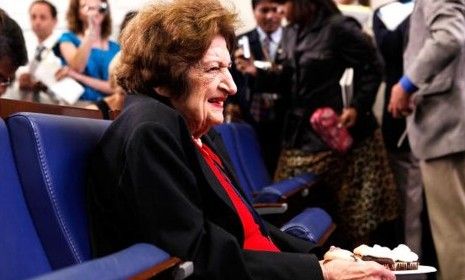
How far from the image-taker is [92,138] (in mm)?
1651

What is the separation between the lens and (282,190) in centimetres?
293

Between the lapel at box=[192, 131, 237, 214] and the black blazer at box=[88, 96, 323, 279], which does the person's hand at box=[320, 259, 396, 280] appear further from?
the lapel at box=[192, 131, 237, 214]

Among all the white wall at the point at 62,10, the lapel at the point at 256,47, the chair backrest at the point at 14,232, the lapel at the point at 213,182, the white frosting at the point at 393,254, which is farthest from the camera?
the white wall at the point at 62,10

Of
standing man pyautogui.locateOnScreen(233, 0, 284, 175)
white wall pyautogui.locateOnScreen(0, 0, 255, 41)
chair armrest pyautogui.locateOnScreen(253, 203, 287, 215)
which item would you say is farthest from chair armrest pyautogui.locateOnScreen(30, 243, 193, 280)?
white wall pyautogui.locateOnScreen(0, 0, 255, 41)

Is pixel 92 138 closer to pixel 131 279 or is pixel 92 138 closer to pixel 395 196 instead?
pixel 131 279

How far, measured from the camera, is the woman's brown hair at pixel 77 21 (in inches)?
149

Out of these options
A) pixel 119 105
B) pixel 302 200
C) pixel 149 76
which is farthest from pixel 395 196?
pixel 149 76

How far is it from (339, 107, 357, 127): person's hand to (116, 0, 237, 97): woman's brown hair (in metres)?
1.96

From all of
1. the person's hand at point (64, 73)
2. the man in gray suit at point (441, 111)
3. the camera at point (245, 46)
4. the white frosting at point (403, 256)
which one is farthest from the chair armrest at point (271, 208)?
the person's hand at point (64, 73)

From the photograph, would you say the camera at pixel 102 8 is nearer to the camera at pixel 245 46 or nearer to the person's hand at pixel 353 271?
the camera at pixel 245 46

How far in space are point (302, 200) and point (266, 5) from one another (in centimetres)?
123

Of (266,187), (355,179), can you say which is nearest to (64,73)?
(266,187)

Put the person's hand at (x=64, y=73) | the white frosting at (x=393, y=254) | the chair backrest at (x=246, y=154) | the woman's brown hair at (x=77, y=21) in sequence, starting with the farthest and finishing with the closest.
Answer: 1. the woman's brown hair at (x=77, y=21)
2. the person's hand at (x=64, y=73)
3. the chair backrest at (x=246, y=154)
4. the white frosting at (x=393, y=254)

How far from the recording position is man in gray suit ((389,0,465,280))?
288cm
